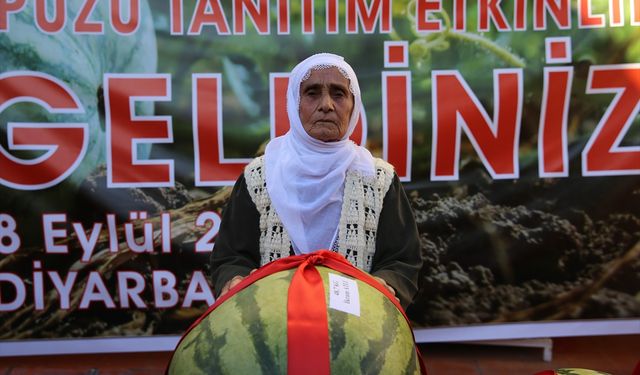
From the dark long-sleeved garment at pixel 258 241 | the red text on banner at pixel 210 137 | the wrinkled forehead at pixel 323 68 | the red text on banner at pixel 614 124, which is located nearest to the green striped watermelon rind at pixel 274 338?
the dark long-sleeved garment at pixel 258 241

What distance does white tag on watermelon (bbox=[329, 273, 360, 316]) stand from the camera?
63.1 inches

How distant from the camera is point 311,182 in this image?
2186 millimetres

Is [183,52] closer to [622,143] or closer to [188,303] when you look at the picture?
[188,303]

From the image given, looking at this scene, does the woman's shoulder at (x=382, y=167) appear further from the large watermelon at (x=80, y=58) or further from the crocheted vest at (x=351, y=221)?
the large watermelon at (x=80, y=58)

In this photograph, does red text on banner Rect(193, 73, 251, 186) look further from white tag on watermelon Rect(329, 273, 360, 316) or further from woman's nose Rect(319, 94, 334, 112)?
white tag on watermelon Rect(329, 273, 360, 316)

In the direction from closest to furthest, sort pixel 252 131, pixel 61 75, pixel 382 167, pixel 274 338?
pixel 274 338 → pixel 382 167 → pixel 61 75 → pixel 252 131

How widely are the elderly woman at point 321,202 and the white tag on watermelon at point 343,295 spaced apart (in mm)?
435

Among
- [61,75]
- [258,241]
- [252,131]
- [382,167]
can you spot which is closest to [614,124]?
[252,131]

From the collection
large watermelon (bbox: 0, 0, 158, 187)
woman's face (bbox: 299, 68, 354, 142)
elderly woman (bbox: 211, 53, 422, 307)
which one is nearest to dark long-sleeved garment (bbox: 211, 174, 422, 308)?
elderly woman (bbox: 211, 53, 422, 307)

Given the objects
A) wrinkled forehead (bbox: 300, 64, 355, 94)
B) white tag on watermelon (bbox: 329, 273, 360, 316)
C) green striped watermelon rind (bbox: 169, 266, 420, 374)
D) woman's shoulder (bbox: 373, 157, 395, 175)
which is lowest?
green striped watermelon rind (bbox: 169, 266, 420, 374)

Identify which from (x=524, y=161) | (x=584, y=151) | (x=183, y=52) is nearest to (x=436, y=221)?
(x=524, y=161)

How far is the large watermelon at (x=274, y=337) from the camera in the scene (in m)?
1.54

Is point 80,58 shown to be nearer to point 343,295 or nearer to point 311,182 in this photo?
point 311,182

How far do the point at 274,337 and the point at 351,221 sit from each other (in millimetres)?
671
